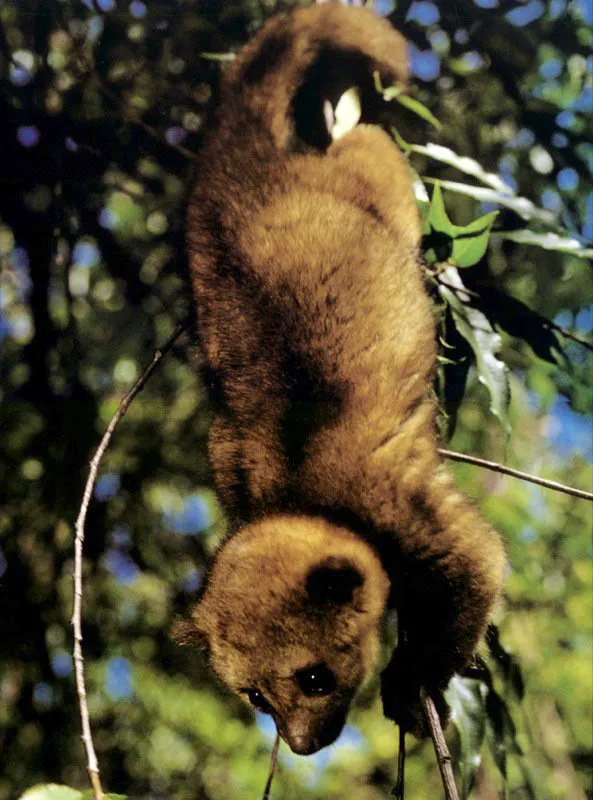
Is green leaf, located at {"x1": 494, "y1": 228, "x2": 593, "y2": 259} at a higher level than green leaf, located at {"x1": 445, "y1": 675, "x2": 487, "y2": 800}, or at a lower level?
higher

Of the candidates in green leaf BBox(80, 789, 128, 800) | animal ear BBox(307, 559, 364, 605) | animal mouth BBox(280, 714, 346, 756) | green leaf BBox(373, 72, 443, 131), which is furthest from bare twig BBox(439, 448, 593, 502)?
green leaf BBox(373, 72, 443, 131)

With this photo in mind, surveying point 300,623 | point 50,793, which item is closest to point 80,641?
point 50,793

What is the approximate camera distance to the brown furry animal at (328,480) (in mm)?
2148

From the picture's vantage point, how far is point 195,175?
3045mm

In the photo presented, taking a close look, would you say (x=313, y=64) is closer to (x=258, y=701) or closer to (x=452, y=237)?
(x=452, y=237)

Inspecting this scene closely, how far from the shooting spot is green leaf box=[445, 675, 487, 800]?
7.63 feet

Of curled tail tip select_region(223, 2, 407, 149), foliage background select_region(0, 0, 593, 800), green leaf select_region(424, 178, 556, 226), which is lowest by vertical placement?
foliage background select_region(0, 0, 593, 800)

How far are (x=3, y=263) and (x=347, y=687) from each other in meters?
3.37

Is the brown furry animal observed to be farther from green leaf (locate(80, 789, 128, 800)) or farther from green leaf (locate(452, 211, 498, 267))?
green leaf (locate(80, 789, 128, 800))

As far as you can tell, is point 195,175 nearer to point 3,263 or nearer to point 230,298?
point 230,298

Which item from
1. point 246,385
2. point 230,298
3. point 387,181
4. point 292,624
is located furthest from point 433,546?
point 387,181

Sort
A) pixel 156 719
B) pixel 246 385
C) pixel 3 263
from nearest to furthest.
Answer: pixel 246 385
pixel 3 263
pixel 156 719

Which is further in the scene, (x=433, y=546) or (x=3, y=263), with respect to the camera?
(x=3, y=263)

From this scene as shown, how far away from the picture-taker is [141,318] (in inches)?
170
